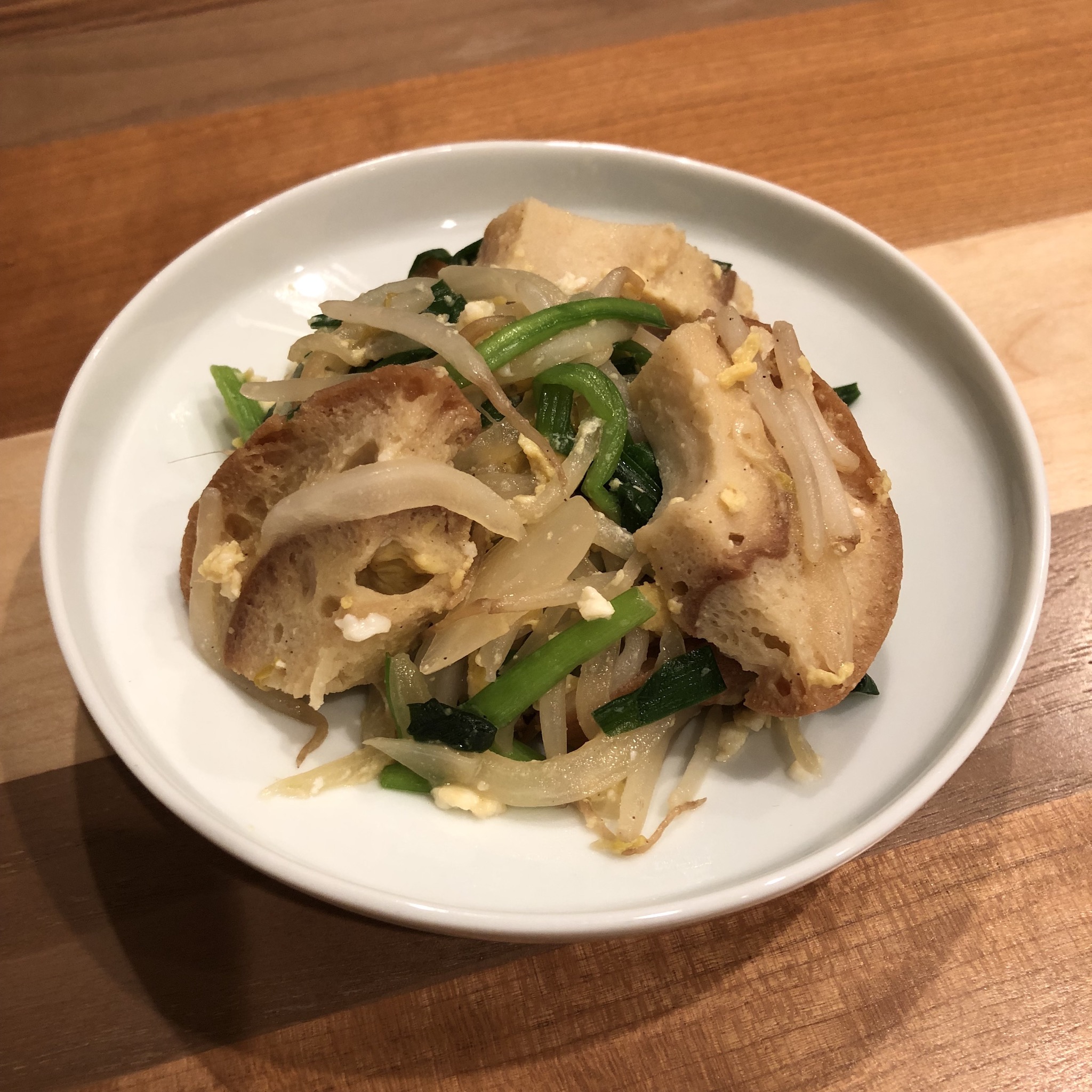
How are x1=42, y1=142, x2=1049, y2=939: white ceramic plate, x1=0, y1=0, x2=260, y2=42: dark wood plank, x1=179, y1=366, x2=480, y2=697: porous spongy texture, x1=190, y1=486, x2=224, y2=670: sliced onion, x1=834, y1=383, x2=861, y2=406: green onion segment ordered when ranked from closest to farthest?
1. x1=42, y1=142, x2=1049, y2=939: white ceramic plate
2. x1=179, y1=366, x2=480, y2=697: porous spongy texture
3. x1=190, y1=486, x2=224, y2=670: sliced onion
4. x1=834, y1=383, x2=861, y2=406: green onion segment
5. x1=0, y1=0, x2=260, y2=42: dark wood plank

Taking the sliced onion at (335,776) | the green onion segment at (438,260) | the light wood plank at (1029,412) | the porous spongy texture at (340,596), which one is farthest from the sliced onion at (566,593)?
the green onion segment at (438,260)

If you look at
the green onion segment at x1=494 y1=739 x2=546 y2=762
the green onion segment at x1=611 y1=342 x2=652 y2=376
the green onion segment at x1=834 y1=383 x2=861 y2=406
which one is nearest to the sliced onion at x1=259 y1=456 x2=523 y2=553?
the green onion segment at x1=494 y1=739 x2=546 y2=762

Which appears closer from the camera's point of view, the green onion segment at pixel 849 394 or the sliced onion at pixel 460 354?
the sliced onion at pixel 460 354

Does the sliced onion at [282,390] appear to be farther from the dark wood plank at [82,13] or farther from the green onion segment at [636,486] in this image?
the dark wood plank at [82,13]

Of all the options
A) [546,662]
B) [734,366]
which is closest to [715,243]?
[734,366]

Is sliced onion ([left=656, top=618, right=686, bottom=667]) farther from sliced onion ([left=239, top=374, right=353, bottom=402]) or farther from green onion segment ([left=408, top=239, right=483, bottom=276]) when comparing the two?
green onion segment ([left=408, top=239, right=483, bottom=276])

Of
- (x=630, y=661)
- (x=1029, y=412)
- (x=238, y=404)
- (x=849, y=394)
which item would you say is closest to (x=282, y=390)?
(x=238, y=404)

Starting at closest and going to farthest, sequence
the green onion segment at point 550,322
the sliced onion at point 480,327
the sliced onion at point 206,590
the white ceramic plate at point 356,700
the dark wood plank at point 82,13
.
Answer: the white ceramic plate at point 356,700 < the sliced onion at point 206,590 < the green onion segment at point 550,322 < the sliced onion at point 480,327 < the dark wood plank at point 82,13

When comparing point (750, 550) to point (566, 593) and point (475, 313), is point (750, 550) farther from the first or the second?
point (475, 313)

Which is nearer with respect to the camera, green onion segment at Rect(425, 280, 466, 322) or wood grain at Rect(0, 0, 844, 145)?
green onion segment at Rect(425, 280, 466, 322)
